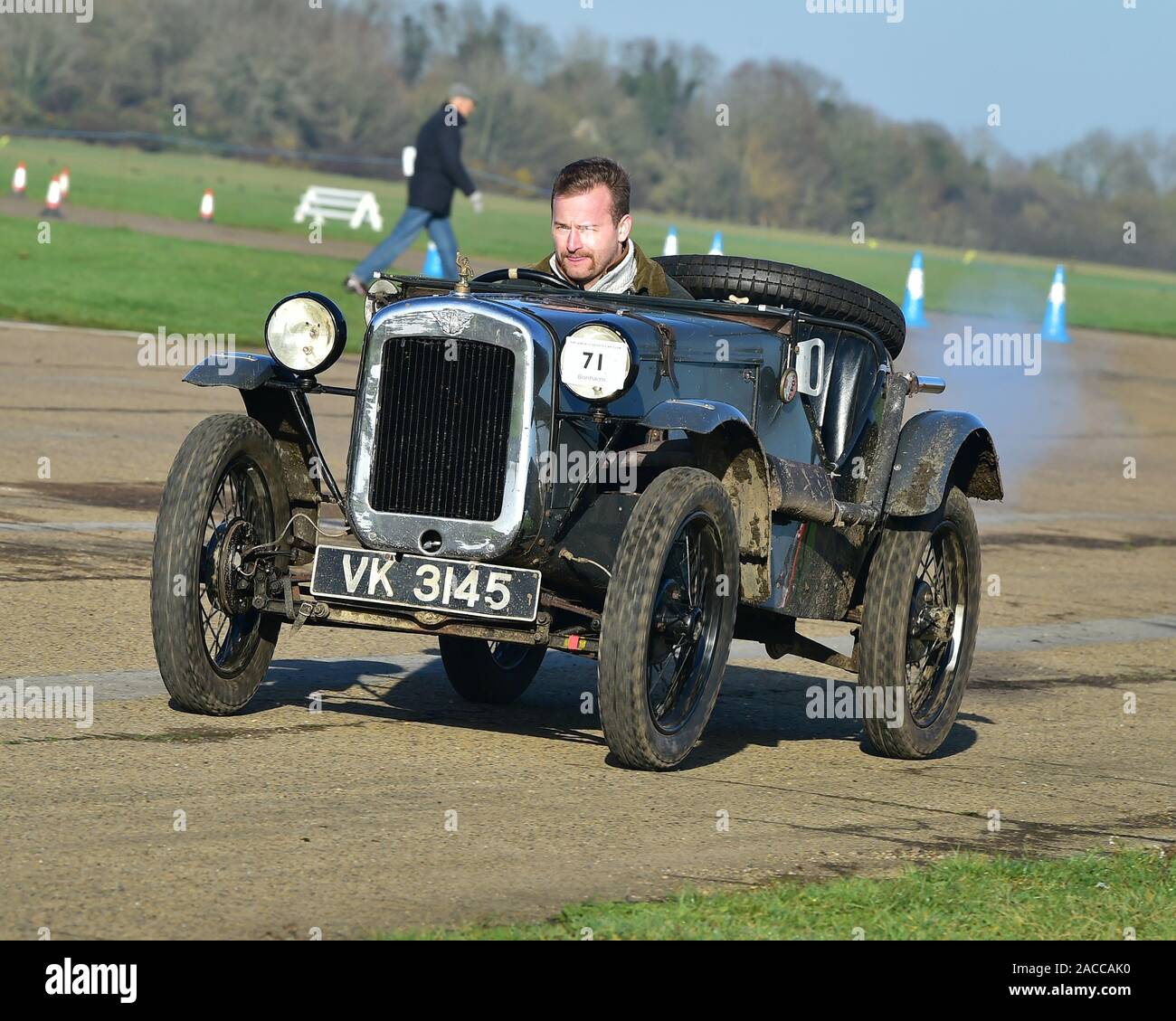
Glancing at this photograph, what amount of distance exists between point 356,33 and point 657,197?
31939 mm

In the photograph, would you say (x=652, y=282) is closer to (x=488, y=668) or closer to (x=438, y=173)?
(x=488, y=668)

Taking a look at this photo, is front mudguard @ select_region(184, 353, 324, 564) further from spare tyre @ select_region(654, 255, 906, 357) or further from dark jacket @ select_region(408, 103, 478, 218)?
dark jacket @ select_region(408, 103, 478, 218)

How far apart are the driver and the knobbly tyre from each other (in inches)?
5.9

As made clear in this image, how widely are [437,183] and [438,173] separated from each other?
0.37ft

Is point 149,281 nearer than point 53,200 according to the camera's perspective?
Yes

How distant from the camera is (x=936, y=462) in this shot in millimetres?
7176

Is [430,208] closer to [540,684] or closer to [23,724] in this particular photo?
[540,684]

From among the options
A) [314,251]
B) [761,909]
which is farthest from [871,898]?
[314,251]

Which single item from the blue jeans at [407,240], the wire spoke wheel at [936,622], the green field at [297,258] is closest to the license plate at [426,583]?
the wire spoke wheel at [936,622]

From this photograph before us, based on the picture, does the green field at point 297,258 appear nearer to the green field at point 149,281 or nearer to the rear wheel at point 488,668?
the green field at point 149,281

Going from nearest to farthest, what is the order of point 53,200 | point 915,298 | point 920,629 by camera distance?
point 920,629
point 915,298
point 53,200

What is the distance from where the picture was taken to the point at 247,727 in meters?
6.48

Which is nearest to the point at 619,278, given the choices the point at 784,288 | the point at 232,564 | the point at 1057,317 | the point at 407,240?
the point at 784,288
